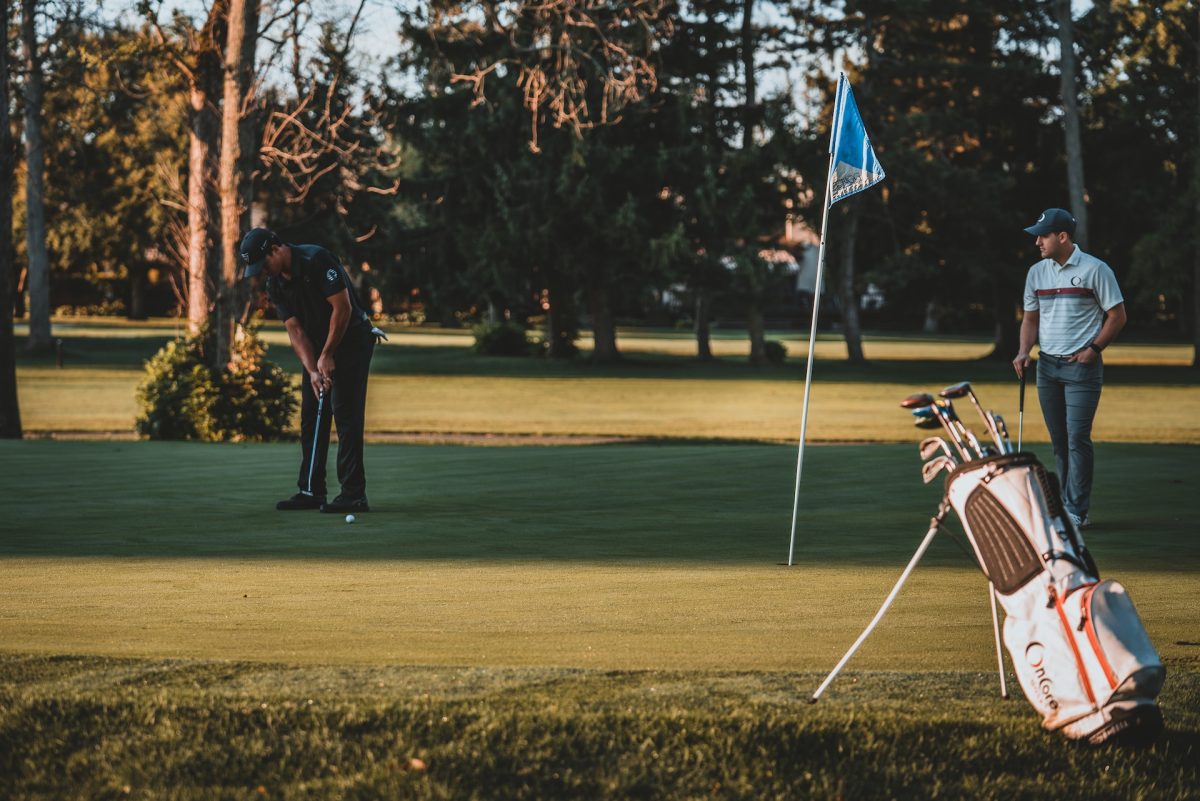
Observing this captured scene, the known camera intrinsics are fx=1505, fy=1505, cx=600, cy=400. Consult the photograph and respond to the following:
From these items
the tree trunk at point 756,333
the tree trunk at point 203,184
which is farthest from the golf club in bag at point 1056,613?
the tree trunk at point 756,333

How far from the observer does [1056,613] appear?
4750mm

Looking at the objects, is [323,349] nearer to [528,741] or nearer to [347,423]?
[347,423]

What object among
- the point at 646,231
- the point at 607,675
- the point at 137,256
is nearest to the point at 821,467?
the point at 607,675

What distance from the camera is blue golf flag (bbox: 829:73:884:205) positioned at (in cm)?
890

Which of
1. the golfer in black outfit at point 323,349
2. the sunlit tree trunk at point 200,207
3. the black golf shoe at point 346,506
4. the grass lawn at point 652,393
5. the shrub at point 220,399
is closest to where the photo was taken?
the golfer in black outfit at point 323,349

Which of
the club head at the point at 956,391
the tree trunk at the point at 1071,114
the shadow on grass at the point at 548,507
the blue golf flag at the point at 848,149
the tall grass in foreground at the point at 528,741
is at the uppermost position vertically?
the tree trunk at the point at 1071,114

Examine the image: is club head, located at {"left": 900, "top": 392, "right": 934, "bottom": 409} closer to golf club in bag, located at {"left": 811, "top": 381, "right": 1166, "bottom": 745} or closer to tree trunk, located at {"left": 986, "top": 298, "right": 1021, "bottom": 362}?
golf club in bag, located at {"left": 811, "top": 381, "right": 1166, "bottom": 745}

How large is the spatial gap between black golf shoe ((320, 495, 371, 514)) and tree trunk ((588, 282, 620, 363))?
133ft

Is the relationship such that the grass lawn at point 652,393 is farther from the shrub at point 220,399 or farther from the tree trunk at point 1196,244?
the shrub at point 220,399

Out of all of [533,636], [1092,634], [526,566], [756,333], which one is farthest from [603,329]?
[1092,634]

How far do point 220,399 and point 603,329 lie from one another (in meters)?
31.6

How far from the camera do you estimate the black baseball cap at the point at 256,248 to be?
9977 millimetres

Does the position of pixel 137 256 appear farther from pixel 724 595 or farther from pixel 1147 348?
pixel 724 595

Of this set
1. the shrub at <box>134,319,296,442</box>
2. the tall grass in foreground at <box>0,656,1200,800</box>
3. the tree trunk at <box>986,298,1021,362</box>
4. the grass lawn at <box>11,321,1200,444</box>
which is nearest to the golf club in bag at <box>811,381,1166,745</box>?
the tall grass in foreground at <box>0,656,1200,800</box>
